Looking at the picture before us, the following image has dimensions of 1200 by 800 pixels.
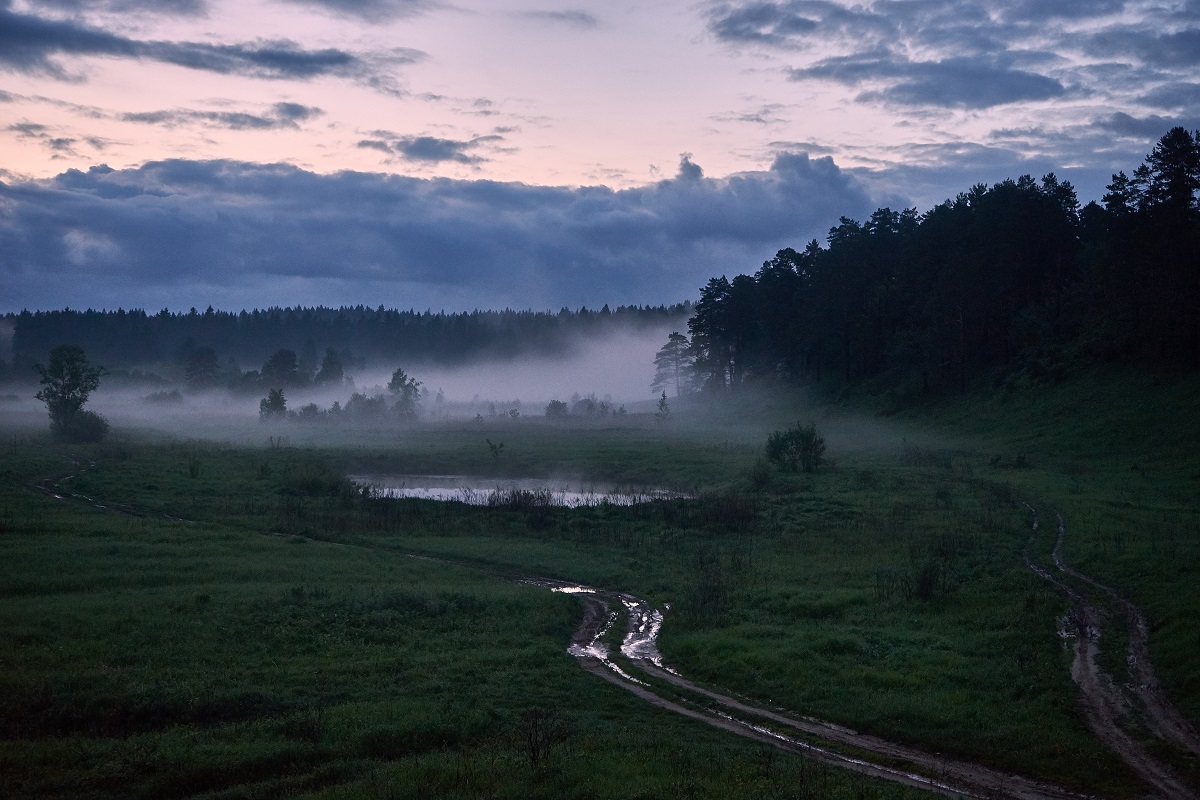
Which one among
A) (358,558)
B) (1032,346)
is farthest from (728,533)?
(1032,346)

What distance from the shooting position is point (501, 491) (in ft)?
200

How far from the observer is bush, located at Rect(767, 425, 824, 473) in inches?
2335

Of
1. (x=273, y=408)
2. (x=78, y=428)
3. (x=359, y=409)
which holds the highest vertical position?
(x=359, y=409)

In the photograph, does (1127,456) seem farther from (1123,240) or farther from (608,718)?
(608,718)

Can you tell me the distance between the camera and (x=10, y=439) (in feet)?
274

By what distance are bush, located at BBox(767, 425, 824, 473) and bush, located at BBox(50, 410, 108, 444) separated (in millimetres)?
64511

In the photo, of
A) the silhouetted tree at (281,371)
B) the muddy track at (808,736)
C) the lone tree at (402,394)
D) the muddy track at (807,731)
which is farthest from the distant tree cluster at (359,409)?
the muddy track at (808,736)

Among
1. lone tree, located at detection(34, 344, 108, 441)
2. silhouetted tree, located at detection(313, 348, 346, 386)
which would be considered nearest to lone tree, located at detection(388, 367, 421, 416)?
silhouetted tree, located at detection(313, 348, 346, 386)

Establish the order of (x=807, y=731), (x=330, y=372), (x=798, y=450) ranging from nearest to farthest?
(x=807, y=731), (x=798, y=450), (x=330, y=372)

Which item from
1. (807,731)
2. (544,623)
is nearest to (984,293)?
(544,623)

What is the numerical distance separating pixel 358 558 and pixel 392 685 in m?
16.3

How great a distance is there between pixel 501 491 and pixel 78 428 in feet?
161

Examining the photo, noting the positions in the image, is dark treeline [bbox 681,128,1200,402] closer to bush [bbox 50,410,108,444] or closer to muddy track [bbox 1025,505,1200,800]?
muddy track [bbox 1025,505,1200,800]

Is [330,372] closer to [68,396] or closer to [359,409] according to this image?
[359,409]
